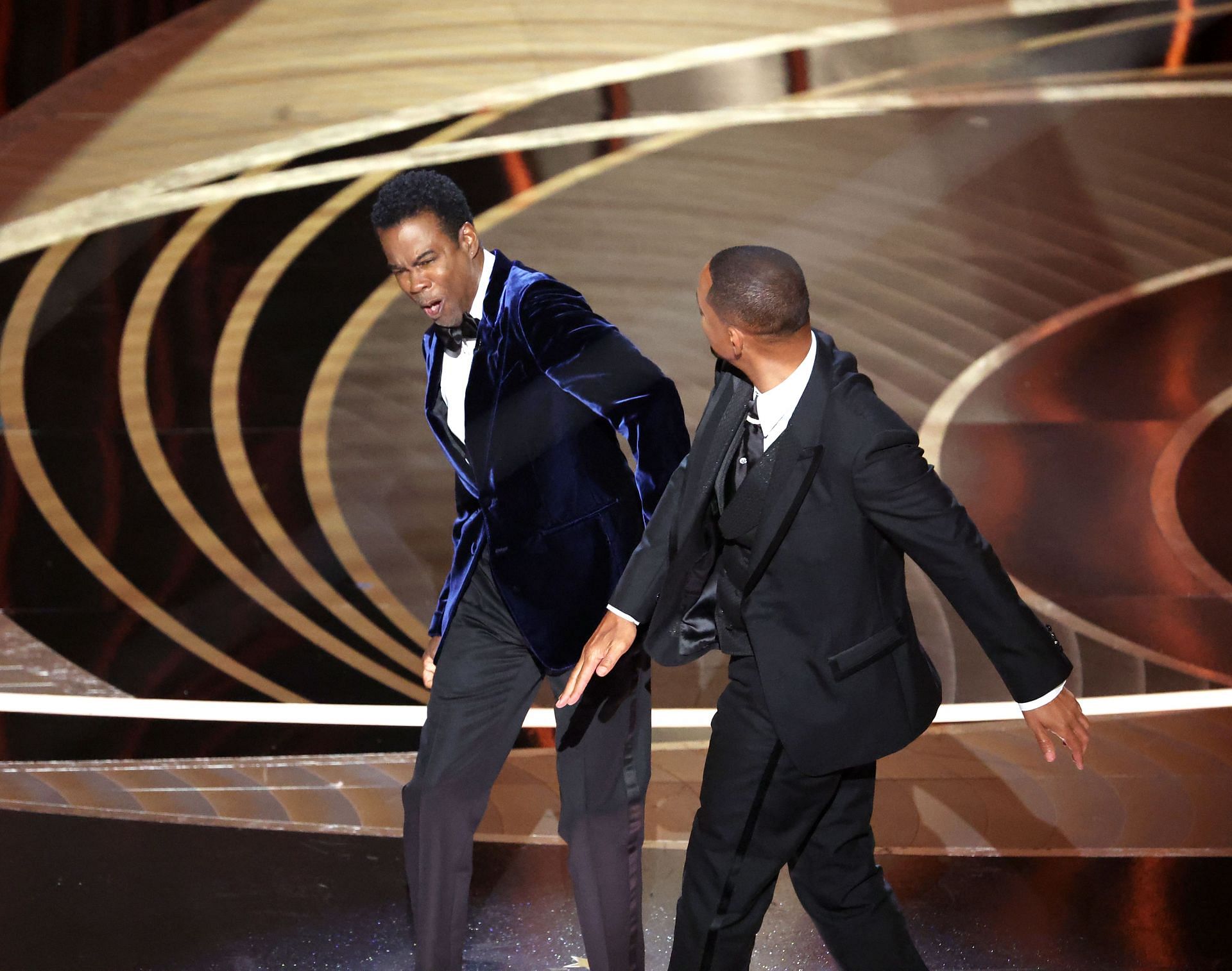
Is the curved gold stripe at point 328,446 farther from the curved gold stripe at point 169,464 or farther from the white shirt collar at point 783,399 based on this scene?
the white shirt collar at point 783,399

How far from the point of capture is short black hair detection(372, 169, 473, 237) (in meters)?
2.27

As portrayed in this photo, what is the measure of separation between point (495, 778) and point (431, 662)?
27cm

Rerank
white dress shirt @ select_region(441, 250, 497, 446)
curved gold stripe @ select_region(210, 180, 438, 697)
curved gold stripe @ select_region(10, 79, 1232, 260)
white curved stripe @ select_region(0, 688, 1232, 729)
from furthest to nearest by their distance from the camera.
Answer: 1. curved gold stripe @ select_region(10, 79, 1232, 260)
2. curved gold stripe @ select_region(210, 180, 438, 697)
3. white curved stripe @ select_region(0, 688, 1232, 729)
4. white dress shirt @ select_region(441, 250, 497, 446)

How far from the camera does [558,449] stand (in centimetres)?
233

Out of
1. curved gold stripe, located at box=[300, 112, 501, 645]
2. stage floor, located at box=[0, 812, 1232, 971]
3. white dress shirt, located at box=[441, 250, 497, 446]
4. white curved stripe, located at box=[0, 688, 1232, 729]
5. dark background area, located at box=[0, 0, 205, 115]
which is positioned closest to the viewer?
white dress shirt, located at box=[441, 250, 497, 446]

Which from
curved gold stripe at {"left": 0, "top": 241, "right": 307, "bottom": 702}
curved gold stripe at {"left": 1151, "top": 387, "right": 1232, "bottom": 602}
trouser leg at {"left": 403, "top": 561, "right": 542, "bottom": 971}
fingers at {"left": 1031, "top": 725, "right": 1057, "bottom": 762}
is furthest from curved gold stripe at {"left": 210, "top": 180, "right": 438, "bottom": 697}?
curved gold stripe at {"left": 1151, "top": 387, "right": 1232, "bottom": 602}

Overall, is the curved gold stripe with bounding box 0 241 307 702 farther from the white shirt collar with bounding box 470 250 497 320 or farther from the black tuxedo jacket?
the black tuxedo jacket

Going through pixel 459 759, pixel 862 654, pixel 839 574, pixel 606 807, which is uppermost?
pixel 839 574

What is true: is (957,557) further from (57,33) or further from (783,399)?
(57,33)

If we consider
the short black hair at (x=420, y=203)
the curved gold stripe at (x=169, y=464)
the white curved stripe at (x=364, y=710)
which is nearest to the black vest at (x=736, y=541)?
the short black hair at (x=420, y=203)

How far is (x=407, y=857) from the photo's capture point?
237cm

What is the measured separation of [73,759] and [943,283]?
158 inches

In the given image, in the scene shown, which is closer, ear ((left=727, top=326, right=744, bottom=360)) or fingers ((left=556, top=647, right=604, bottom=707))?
ear ((left=727, top=326, right=744, bottom=360))

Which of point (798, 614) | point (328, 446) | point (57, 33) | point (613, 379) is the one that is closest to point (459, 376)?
point (613, 379)
